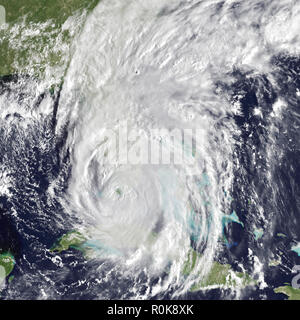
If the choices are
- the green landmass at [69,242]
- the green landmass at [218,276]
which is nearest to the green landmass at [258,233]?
the green landmass at [218,276]

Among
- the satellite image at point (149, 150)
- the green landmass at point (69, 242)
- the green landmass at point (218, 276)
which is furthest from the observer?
the green landmass at point (69, 242)

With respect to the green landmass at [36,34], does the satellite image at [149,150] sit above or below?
below

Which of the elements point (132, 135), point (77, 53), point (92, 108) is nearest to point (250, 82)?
point (132, 135)

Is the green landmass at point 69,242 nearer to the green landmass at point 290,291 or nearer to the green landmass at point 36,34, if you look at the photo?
the green landmass at point 36,34

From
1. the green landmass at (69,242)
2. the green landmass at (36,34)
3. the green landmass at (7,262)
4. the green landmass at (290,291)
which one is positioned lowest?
the green landmass at (290,291)

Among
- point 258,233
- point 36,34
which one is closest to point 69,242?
point 258,233

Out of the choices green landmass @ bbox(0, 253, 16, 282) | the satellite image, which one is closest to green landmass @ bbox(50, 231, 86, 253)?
the satellite image

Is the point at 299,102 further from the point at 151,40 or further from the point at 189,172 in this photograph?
the point at 151,40

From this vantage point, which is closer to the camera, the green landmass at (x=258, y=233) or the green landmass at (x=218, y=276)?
the green landmass at (x=258, y=233)
